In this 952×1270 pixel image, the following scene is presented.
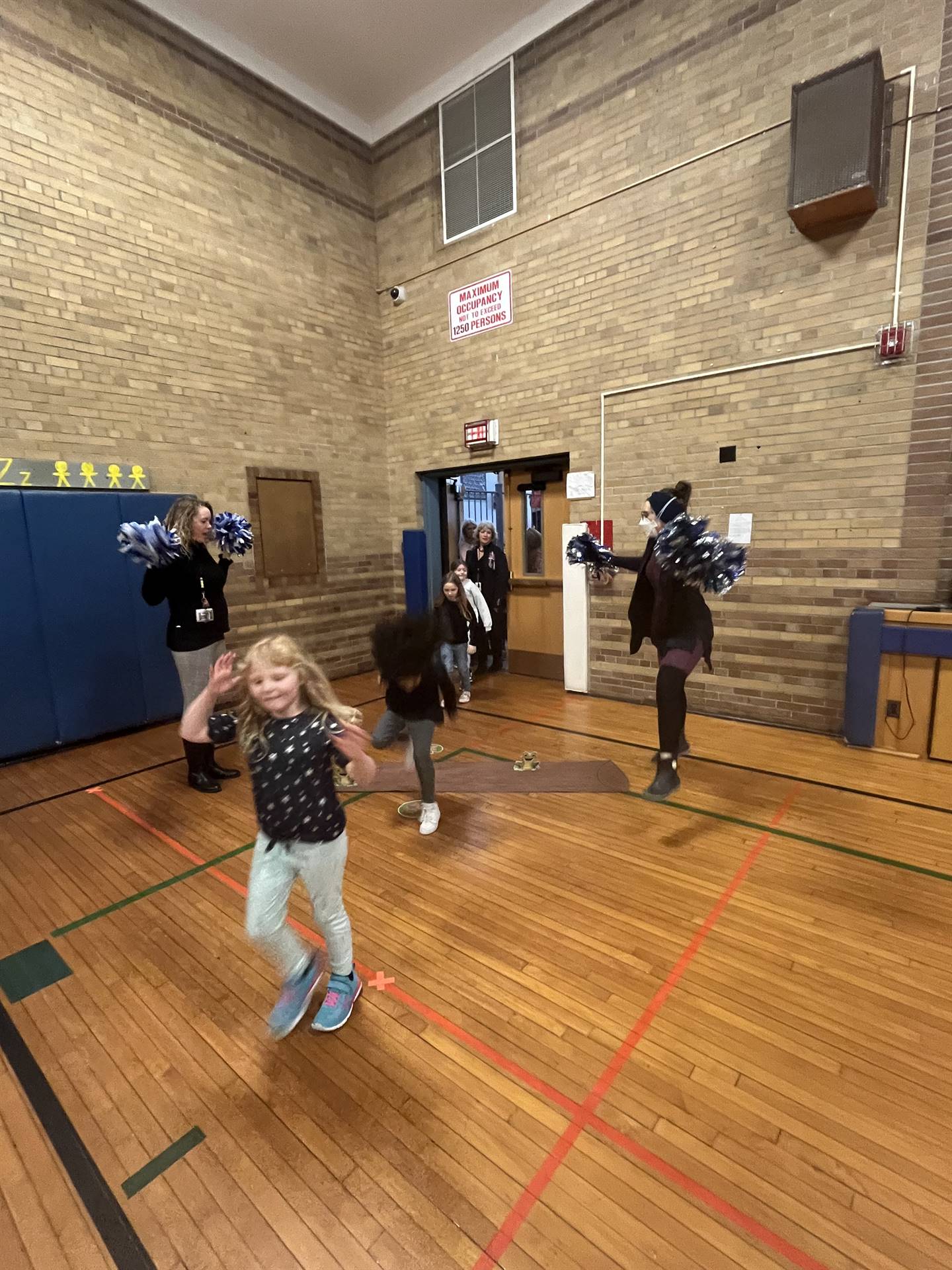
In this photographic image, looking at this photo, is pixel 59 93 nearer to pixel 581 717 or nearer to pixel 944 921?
pixel 581 717

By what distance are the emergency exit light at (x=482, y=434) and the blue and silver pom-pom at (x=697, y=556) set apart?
3.47m

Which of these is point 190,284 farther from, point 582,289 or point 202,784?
point 202,784

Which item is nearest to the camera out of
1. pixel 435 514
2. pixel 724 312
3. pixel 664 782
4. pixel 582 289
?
pixel 664 782

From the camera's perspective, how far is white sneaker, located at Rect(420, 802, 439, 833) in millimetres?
3256

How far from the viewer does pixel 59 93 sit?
14.8 ft

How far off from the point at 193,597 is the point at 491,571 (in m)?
3.02

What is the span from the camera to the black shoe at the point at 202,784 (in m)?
3.88

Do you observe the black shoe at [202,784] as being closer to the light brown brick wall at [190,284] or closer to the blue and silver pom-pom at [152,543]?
the blue and silver pom-pom at [152,543]

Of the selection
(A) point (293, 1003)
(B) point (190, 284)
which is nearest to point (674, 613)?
(A) point (293, 1003)

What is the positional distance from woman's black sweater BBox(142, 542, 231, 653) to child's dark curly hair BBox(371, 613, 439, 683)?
150 cm

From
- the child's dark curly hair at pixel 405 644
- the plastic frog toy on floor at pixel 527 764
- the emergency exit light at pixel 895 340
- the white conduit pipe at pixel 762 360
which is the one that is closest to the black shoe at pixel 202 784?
the child's dark curly hair at pixel 405 644

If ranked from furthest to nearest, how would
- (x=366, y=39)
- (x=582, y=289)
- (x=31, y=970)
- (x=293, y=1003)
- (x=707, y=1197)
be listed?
1. (x=366, y=39)
2. (x=582, y=289)
3. (x=31, y=970)
4. (x=293, y=1003)
5. (x=707, y=1197)

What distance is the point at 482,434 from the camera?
6.21 meters

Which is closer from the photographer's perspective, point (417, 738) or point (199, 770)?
point (417, 738)
